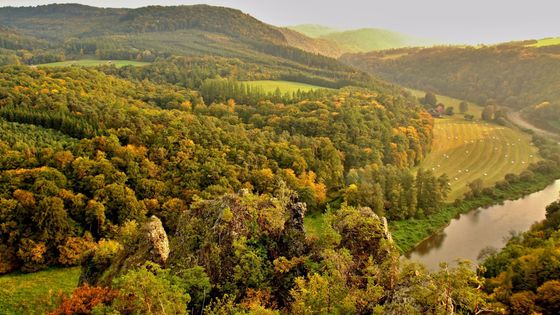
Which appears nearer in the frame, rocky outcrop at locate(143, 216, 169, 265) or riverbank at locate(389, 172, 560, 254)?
rocky outcrop at locate(143, 216, 169, 265)

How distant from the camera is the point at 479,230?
317ft

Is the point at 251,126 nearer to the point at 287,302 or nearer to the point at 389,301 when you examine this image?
the point at 287,302

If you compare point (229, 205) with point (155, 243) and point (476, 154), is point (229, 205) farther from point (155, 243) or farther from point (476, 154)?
point (476, 154)

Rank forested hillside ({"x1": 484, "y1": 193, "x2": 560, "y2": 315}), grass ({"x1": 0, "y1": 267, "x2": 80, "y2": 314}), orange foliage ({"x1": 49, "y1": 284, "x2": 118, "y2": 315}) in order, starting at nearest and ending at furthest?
1. orange foliage ({"x1": 49, "y1": 284, "x2": 118, "y2": 315})
2. forested hillside ({"x1": 484, "y1": 193, "x2": 560, "y2": 315})
3. grass ({"x1": 0, "y1": 267, "x2": 80, "y2": 314})

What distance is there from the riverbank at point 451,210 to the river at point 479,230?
4.30ft

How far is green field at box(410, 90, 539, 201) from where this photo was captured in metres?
128

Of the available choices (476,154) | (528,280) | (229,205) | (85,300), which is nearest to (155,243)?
(85,300)

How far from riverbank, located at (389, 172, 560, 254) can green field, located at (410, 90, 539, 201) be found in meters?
5.20

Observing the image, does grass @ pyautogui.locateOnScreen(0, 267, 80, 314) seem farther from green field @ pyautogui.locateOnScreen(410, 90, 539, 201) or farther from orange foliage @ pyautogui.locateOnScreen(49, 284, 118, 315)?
green field @ pyautogui.locateOnScreen(410, 90, 539, 201)

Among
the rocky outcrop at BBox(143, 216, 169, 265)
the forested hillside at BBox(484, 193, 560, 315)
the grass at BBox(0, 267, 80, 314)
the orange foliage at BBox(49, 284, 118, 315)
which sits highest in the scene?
the rocky outcrop at BBox(143, 216, 169, 265)

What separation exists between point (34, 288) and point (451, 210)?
9297 centimetres

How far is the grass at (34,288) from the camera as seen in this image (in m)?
50.3

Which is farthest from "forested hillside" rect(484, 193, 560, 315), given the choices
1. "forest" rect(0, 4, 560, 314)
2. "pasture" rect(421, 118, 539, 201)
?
"pasture" rect(421, 118, 539, 201)

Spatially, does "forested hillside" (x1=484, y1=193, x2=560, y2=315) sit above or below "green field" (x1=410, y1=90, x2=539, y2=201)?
above
